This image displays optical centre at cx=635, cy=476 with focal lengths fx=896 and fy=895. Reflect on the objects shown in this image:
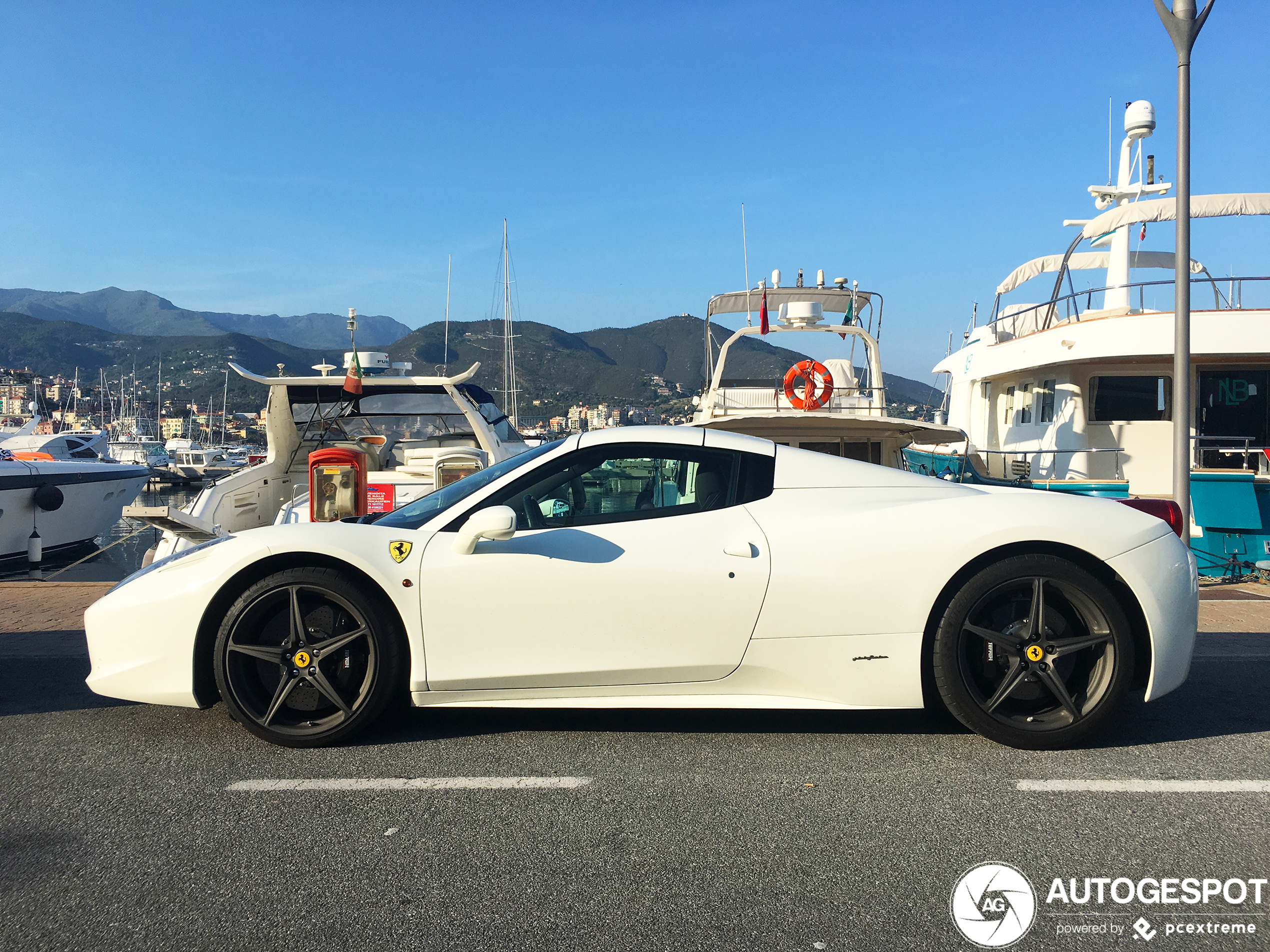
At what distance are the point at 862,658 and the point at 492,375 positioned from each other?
3299 inches

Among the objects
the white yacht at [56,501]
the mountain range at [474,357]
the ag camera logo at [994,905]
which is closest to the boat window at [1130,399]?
the ag camera logo at [994,905]

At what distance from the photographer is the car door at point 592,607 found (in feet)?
11.3

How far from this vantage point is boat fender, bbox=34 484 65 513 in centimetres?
1534

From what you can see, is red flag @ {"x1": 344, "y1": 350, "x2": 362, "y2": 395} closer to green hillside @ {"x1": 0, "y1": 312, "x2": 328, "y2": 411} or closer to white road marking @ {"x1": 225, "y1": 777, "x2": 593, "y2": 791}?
white road marking @ {"x1": 225, "y1": 777, "x2": 593, "y2": 791}

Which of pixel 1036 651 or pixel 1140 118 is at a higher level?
pixel 1140 118

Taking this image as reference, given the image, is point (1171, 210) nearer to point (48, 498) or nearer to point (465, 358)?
point (48, 498)

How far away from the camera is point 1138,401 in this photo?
41.6ft

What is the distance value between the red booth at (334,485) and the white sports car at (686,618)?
406 cm

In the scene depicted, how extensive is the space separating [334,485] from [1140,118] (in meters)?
15.3

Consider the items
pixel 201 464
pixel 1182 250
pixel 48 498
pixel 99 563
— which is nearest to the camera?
pixel 1182 250

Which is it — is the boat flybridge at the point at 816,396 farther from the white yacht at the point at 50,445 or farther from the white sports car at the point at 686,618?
the white yacht at the point at 50,445

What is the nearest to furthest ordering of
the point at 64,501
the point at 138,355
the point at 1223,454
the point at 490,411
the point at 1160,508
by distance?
the point at 1160,508, the point at 490,411, the point at 1223,454, the point at 64,501, the point at 138,355

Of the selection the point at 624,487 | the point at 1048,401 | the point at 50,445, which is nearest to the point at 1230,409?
the point at 1048,401

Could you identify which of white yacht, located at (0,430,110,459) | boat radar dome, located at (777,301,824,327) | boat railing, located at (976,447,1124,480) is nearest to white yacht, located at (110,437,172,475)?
white yacht, located at (0,430,110,459)
